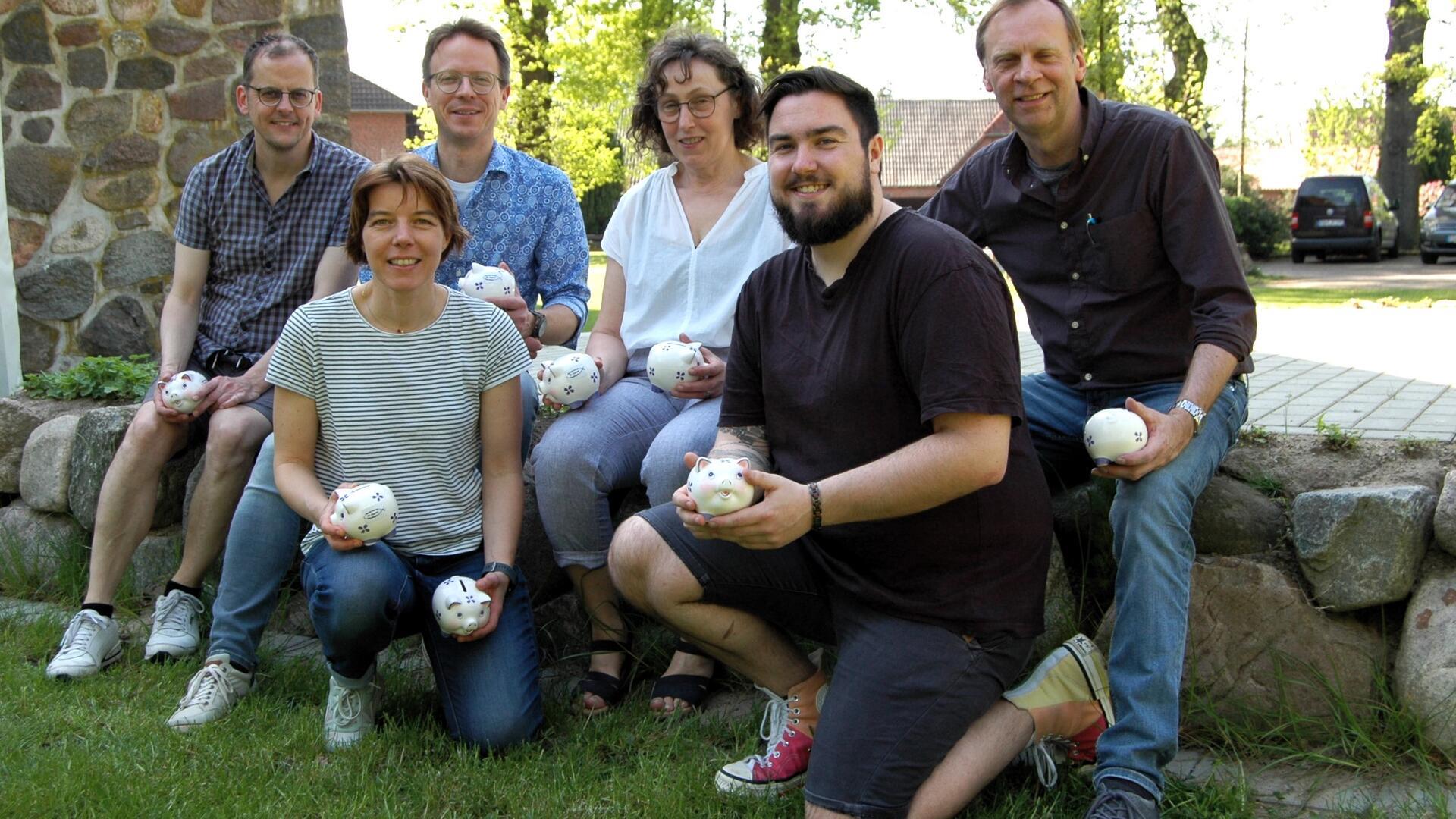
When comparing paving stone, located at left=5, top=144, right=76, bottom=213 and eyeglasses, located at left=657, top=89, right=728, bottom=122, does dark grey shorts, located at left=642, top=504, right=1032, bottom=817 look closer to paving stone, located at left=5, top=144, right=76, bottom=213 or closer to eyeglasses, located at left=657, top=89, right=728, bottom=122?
eyeglasses, located at left=657, top=89, right=728, bottom=122

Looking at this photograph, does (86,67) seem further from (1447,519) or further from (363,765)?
(1447,519)

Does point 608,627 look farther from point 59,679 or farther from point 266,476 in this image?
point 59,679

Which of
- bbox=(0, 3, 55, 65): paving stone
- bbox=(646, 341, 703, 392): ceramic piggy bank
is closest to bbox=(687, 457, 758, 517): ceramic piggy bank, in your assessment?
bbox=(646, 341, 703, 392): ceramic piggy bank

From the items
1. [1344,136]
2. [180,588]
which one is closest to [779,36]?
[180,588]

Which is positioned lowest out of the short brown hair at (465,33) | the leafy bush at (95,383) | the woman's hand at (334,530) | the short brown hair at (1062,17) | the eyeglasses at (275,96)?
the woman's hand at (334,530)

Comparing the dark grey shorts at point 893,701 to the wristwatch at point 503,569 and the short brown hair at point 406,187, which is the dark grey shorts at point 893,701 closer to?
the wristwatch at point 503,569

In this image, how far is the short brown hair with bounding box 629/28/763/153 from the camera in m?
4.05

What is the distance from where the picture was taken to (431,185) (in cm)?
353

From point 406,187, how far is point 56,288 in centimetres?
483

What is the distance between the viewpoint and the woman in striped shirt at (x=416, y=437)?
342cm

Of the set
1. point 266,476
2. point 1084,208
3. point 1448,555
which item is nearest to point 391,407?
point 266,476

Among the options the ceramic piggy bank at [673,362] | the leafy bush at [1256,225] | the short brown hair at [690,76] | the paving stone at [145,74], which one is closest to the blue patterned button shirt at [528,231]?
the short brown hair at [690,76]

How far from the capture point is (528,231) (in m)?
4.50

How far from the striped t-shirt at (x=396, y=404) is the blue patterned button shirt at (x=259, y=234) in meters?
0.97
